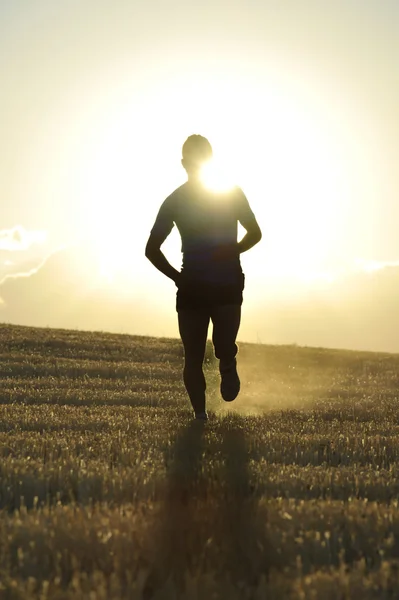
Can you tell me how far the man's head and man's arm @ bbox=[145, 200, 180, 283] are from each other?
1.50 feet

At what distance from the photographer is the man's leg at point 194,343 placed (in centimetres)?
765

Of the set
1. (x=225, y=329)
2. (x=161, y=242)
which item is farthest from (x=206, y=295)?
(x=161, y=242)

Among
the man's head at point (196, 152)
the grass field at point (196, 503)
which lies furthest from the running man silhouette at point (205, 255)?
the grass field at point (196, 503)

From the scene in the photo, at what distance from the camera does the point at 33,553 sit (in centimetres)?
326

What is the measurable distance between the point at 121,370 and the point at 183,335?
777 cm

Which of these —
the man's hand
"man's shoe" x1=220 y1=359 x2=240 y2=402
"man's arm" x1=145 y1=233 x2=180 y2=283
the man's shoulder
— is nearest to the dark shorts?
"man's arm" x1=145 y1=233 x2=180 y2=283

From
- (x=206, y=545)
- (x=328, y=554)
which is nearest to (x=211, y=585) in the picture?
(x=206, y=545)

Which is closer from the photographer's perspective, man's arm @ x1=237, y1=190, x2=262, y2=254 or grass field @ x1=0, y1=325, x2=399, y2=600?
grass field @ x1=0, y1=325, x2=399, y2=600

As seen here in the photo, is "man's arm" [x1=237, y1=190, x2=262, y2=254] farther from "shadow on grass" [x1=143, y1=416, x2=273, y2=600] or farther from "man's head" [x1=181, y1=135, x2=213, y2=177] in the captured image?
"shadow on grass" [x1=143, y1=416, x2=273, y2=600]

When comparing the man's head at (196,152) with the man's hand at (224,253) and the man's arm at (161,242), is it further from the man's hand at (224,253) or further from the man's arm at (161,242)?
the man's hand at (224,253)

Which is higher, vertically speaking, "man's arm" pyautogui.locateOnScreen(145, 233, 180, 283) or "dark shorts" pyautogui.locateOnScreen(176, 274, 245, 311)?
"man's arm" pyautogui.locateOnScreen(145, 233, 180, 283)

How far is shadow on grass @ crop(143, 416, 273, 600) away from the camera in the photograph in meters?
3.02

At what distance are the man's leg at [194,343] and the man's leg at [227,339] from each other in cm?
13

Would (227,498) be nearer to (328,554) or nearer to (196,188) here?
(328,554)
